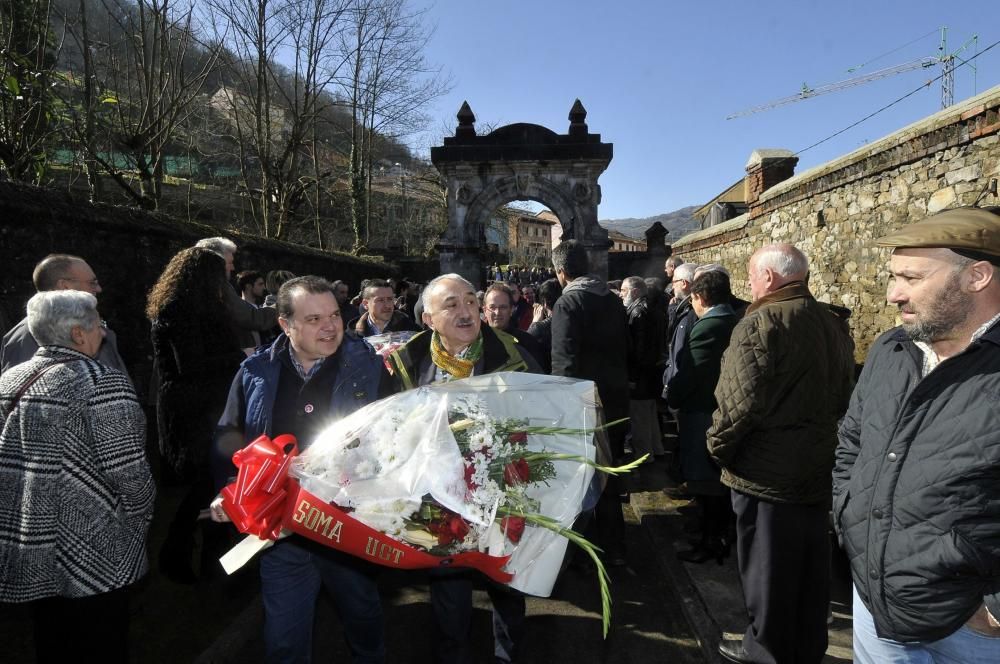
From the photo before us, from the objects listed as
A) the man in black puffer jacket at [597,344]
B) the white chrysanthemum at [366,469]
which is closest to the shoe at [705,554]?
the man in black puffer jacket at [597,344]

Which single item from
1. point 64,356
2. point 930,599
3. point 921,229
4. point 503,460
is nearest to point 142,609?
point 64,356

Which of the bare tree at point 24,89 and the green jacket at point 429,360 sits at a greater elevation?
the bare tree at point 24,89

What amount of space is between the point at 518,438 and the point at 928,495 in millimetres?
1319

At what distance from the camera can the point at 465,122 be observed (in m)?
18.2

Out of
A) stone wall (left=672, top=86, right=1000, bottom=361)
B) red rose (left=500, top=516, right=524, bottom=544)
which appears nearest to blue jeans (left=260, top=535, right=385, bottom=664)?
red rose (left=500, top=516, right=524, bottom=544)

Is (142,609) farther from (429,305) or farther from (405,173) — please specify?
(405,173)

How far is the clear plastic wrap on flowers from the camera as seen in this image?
1877 mm

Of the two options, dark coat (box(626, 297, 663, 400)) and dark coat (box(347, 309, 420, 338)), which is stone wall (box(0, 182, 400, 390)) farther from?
dark coat (box(626, 297, 663, 400))

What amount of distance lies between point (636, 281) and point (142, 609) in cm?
520

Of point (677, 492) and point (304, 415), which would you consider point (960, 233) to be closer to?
point (304, 415)

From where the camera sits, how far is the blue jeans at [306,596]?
250 centimetres

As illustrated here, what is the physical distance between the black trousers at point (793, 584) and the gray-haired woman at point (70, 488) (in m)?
3.03

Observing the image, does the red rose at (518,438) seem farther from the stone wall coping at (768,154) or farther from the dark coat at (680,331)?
the stone wall coping at (768,154)

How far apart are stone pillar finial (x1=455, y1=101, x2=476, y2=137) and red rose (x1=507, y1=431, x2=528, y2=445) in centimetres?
1751
